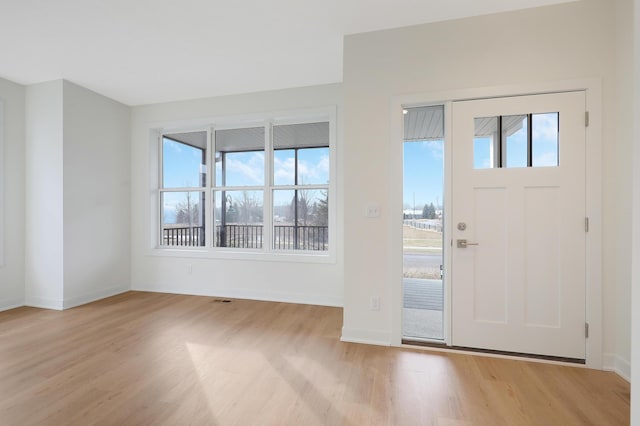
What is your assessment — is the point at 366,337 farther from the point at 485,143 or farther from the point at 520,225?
the point at 485,143

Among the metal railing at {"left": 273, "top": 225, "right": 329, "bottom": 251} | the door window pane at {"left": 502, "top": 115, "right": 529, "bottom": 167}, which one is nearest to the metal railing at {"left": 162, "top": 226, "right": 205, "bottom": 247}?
the metal railing at {"left": 273, "top": 225, "right": 329, "bottom": 251}

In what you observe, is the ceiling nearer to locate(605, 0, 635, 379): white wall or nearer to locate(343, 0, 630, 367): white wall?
locate(343, 0, 630, 367): white wall

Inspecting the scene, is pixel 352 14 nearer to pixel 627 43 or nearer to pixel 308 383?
pixel 627 43

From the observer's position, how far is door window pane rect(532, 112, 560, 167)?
232 centimetres

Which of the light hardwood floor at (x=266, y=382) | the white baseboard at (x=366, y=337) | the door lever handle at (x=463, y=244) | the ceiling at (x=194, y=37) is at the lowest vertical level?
the light hardwood floor at (x=266, y=382)

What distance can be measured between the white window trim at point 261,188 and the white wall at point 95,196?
0.39 meters

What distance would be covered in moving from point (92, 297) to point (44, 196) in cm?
147

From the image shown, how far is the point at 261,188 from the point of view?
4137 millimetres

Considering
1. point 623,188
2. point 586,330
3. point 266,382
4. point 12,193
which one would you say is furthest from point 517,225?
point 12,193

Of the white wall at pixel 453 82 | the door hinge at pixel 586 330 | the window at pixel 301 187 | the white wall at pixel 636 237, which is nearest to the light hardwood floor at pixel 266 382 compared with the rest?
the door hinge at pixel 586 330

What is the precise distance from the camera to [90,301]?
3.90 metres

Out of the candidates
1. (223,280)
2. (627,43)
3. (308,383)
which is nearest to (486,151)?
(627,43)

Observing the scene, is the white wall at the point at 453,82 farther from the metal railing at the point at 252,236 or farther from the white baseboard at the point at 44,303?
the white baseboard at the point at 44,303

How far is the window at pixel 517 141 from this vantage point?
2.33m
